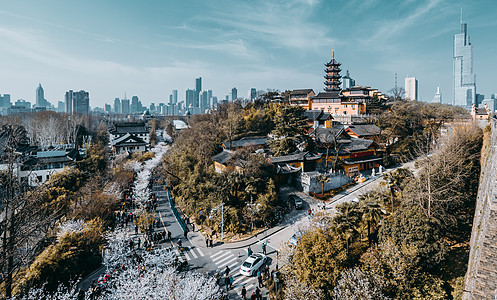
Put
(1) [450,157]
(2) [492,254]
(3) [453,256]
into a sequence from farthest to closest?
(1) [450,157]
(3) [453,256]
(2) [492,254]

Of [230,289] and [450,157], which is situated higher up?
[450,157]

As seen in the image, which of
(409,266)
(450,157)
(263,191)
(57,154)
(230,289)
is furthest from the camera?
(57,154)

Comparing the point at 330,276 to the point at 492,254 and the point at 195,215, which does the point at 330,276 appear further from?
the point at 195,215

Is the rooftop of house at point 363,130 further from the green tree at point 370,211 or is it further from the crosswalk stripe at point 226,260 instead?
the crosswalk stripe at point 226,260

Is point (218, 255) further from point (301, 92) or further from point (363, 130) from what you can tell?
point (301, 92)

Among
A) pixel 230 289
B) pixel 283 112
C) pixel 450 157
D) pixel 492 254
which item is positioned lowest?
pixel 230 289

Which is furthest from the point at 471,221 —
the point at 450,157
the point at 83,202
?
the point at 83,202
